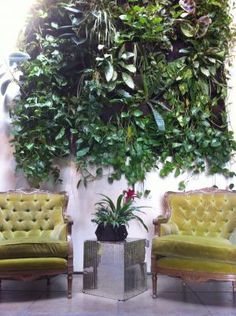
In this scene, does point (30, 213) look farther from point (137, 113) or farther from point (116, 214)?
point (137, 113)

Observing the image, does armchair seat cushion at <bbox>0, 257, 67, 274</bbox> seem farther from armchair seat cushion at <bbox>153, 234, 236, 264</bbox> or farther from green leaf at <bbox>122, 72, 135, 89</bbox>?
green leaf at <bbox>122, 72, 135, 89</bbox>

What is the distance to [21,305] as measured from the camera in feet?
9.83

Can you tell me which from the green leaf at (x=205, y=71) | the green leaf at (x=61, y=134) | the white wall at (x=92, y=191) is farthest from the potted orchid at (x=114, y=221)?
the green leaf at (x=205, y=71)

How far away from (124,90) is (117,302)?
218 cm

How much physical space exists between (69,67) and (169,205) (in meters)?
1.82

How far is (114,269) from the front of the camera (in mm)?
3104

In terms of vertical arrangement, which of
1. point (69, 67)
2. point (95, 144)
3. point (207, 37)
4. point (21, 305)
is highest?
point (207, 37)

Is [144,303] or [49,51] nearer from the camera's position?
[144,303]

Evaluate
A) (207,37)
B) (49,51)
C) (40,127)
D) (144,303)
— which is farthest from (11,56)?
(144,303)

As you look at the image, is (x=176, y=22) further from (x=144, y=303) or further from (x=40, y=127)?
(x=144, y=303)

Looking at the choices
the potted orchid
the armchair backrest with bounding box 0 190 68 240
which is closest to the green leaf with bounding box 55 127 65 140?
the armchair backrest with bounding box 0 190 68 240

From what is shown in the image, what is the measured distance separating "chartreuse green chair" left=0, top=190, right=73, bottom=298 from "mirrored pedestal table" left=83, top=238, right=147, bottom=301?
0.61ft

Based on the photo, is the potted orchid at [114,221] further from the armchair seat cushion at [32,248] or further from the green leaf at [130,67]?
the green leaf at [130,67]

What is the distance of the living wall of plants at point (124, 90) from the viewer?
12.9 ft
